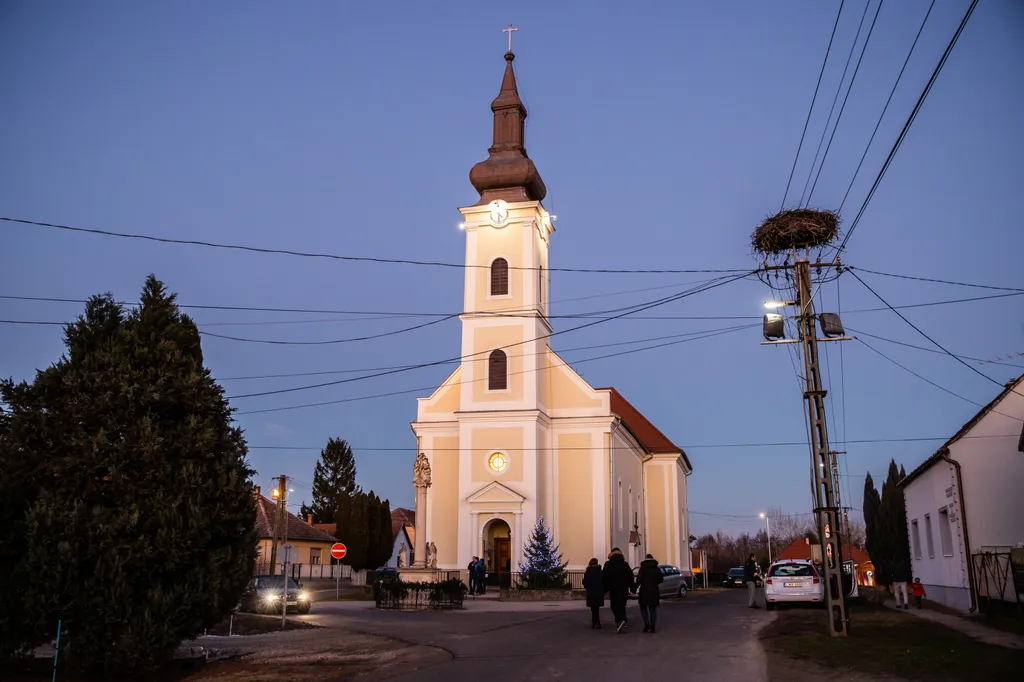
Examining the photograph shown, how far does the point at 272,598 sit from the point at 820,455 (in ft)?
57.7

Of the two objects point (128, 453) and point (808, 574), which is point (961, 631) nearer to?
point (808, 574)

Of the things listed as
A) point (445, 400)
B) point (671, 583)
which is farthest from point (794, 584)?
point (445, 400)

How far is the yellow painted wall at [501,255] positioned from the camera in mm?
40500

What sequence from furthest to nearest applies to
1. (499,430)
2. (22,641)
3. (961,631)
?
1. (499,430)
2. (961,631)
3. (22,641)

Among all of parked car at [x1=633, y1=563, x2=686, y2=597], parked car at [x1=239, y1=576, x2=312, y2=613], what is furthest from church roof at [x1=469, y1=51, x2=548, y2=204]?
parked car at [x1=239, y1=576, x2=312, y2=613]

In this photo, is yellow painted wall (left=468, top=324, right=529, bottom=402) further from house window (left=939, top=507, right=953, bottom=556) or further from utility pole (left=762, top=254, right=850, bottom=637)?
utility pole (left=762, top=254, right=850, bottom=637)

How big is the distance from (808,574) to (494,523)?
1836cm

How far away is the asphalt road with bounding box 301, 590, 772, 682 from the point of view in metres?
11.7

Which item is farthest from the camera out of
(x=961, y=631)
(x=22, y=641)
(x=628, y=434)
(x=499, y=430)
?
(x=628, y=434)

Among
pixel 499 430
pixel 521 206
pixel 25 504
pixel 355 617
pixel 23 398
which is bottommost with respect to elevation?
pixel 355 617

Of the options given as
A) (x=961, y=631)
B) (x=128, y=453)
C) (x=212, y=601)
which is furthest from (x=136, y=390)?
(x=961, y=631)

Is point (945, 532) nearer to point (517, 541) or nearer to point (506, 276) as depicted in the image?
point (517, 541)

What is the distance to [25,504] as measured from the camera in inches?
464

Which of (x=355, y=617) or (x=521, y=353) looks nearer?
(x=355, y=617)
